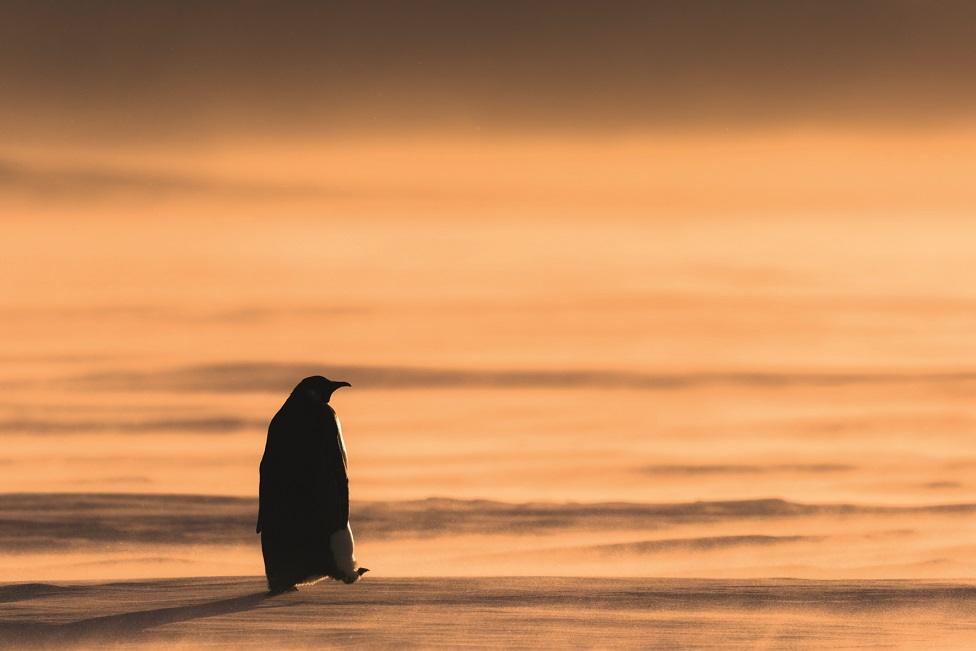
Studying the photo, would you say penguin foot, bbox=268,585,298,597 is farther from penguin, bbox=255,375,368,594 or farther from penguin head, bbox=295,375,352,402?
penguin head, bbox=295,375,352,402

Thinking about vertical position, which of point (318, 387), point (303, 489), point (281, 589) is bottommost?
point (281, 589)

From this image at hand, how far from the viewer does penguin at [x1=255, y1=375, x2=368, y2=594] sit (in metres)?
15.3

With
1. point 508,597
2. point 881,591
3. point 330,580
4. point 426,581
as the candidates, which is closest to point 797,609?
point 881,591

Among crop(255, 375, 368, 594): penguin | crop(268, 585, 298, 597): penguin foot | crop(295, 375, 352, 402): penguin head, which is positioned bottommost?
crop(268, 585, 298, 597): penguin foot

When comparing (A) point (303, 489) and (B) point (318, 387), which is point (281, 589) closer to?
(A) point (303, 489)

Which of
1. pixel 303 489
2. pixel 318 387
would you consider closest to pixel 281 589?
pixel 303 489

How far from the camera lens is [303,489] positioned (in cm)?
1538

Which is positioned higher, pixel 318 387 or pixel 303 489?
pixel 318 387

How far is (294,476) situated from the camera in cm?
1537

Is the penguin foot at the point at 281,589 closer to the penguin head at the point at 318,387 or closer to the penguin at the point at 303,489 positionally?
the penguin at the point at 303,489

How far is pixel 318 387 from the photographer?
15438 millimetres

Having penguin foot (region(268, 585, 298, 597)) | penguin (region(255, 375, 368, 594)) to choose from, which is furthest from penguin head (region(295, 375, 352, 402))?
penguin foot (region(268, 585, 298, 597))

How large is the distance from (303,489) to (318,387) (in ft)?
3.15

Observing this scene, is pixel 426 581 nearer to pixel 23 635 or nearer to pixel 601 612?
pixel 601 612
